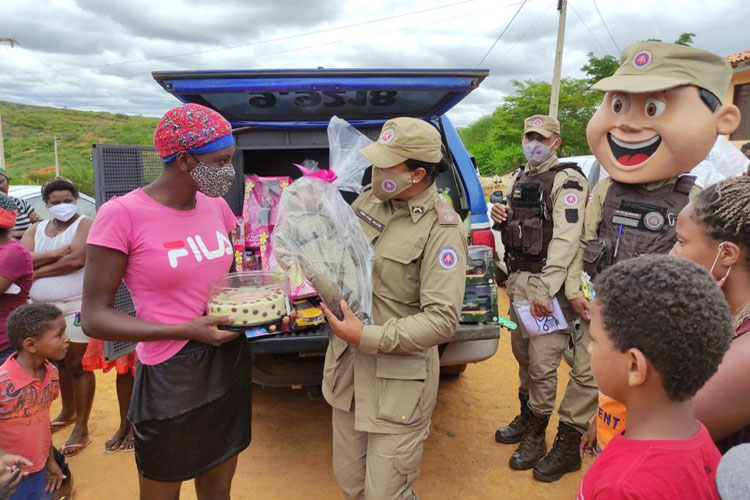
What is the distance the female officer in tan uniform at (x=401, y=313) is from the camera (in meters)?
1.84

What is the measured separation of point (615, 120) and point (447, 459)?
2261 millimetres

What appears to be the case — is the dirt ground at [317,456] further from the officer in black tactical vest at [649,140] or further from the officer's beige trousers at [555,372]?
the officer in black tactical vest at [649,140]

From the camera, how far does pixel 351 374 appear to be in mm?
2074

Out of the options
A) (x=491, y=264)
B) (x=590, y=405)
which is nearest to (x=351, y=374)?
(x=491, y=264)

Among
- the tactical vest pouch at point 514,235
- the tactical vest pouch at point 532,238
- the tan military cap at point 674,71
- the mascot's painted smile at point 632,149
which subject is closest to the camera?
the tan military cap at point 674,71

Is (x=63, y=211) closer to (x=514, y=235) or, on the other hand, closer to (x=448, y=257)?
(x=448, y=257)

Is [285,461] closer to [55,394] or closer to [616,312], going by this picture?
[55,394]

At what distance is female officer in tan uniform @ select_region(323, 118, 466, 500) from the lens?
1.84 meters

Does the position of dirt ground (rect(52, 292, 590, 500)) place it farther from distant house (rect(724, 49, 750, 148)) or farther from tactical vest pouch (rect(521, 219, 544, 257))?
distant house (rect(724, 49, 750, 148))

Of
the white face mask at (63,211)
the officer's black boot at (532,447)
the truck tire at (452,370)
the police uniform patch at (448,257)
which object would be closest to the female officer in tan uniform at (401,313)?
the police uniform patch at (448,257)

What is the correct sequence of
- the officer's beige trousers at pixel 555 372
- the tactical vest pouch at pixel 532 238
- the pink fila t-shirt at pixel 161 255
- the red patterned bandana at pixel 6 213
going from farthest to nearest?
the tactical vest pouch at pixel 532 238 < the officer's beige trousers at pixel 555 372 < the red patterned bandana at pixel 6 213 < the pink fila t-shirt at pixel 161 255

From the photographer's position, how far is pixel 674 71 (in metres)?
2.19

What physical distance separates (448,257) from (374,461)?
2.93ft

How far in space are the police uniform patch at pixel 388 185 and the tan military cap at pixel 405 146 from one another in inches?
3.1
